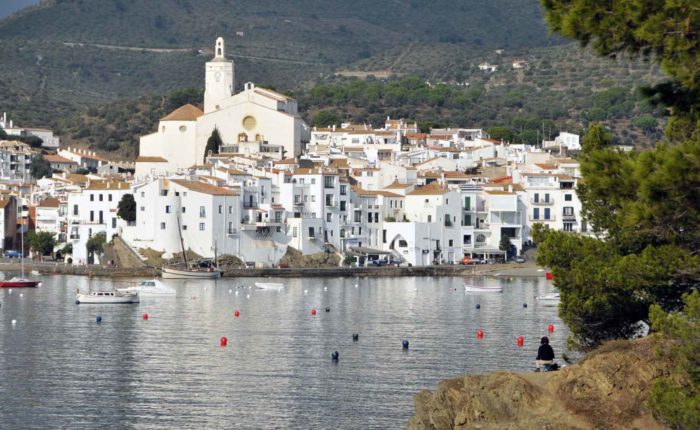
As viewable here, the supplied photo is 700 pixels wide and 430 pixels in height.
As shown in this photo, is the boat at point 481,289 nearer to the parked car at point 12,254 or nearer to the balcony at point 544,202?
the balcony at point 544,202

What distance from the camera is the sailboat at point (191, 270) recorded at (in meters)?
75.4

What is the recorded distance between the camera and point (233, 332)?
156 feet

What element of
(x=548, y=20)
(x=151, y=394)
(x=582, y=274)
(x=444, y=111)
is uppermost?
(x=444, y=111)

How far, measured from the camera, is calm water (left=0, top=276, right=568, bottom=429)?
102 feet

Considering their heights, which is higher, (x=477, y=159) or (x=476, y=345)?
(x=477, y=159)

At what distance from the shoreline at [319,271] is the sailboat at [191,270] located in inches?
37.6

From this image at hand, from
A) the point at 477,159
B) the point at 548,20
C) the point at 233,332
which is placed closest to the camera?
the point at 548,20

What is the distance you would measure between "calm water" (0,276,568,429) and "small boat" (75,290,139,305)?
1.91 feet

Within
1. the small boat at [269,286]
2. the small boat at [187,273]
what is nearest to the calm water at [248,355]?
the small boat at [269,286]

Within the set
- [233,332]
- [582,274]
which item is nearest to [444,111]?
[233,332]

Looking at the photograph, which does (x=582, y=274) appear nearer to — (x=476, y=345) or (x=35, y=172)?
(x=476, y=345)

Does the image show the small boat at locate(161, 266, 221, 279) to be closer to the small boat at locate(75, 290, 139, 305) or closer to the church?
the small boat at locate(75, 290, 139, 305)

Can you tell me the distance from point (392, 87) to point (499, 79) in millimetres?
42071

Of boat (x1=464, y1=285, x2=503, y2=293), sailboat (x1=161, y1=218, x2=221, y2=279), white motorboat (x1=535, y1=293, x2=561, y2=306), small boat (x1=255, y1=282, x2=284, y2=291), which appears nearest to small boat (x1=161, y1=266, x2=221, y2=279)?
sailboat (x1=161, y1=218, x2=221, y2=279)
